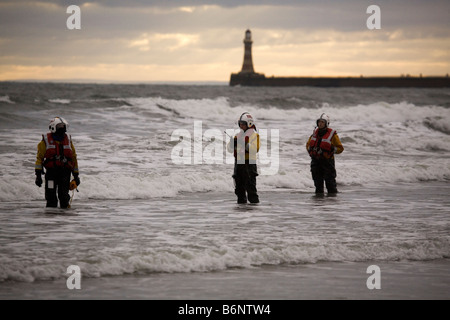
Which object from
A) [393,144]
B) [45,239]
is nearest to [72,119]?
[393,144]

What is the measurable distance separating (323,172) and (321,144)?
2.18 ft

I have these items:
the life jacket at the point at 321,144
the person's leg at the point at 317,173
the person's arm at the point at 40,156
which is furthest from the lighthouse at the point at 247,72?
the person's arm at the point at 40,156

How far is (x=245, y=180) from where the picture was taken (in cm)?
1246

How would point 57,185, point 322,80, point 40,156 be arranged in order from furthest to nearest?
1. point 322,80
2. point 57,185
3. point 40,156

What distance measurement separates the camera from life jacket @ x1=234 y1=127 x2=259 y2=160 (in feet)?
40.0

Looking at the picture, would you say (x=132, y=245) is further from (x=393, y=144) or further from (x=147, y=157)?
(x=393, y=144)

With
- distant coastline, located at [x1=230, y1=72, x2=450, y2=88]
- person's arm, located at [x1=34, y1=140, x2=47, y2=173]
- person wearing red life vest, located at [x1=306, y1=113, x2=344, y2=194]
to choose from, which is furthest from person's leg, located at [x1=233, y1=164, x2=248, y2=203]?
distant coastline, located at [x1=230, y1=72, x2=450, y2=88]

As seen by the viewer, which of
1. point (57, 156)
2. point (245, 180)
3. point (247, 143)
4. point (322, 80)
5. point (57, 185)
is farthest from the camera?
point (322, 80)

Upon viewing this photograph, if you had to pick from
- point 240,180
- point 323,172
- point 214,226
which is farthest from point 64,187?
point 323,172

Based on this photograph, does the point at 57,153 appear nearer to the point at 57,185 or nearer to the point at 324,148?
the point at 57,185

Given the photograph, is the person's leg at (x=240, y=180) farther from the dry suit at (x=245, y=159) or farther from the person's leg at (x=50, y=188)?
the person's leg at (x=50, y=188)

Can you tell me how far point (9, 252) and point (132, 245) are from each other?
4.53 feet

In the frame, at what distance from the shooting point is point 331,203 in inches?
507

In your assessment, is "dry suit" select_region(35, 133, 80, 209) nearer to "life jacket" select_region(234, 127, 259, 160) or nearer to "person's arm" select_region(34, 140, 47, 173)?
"person's arm" select_region(34, 140, 47, 173)
